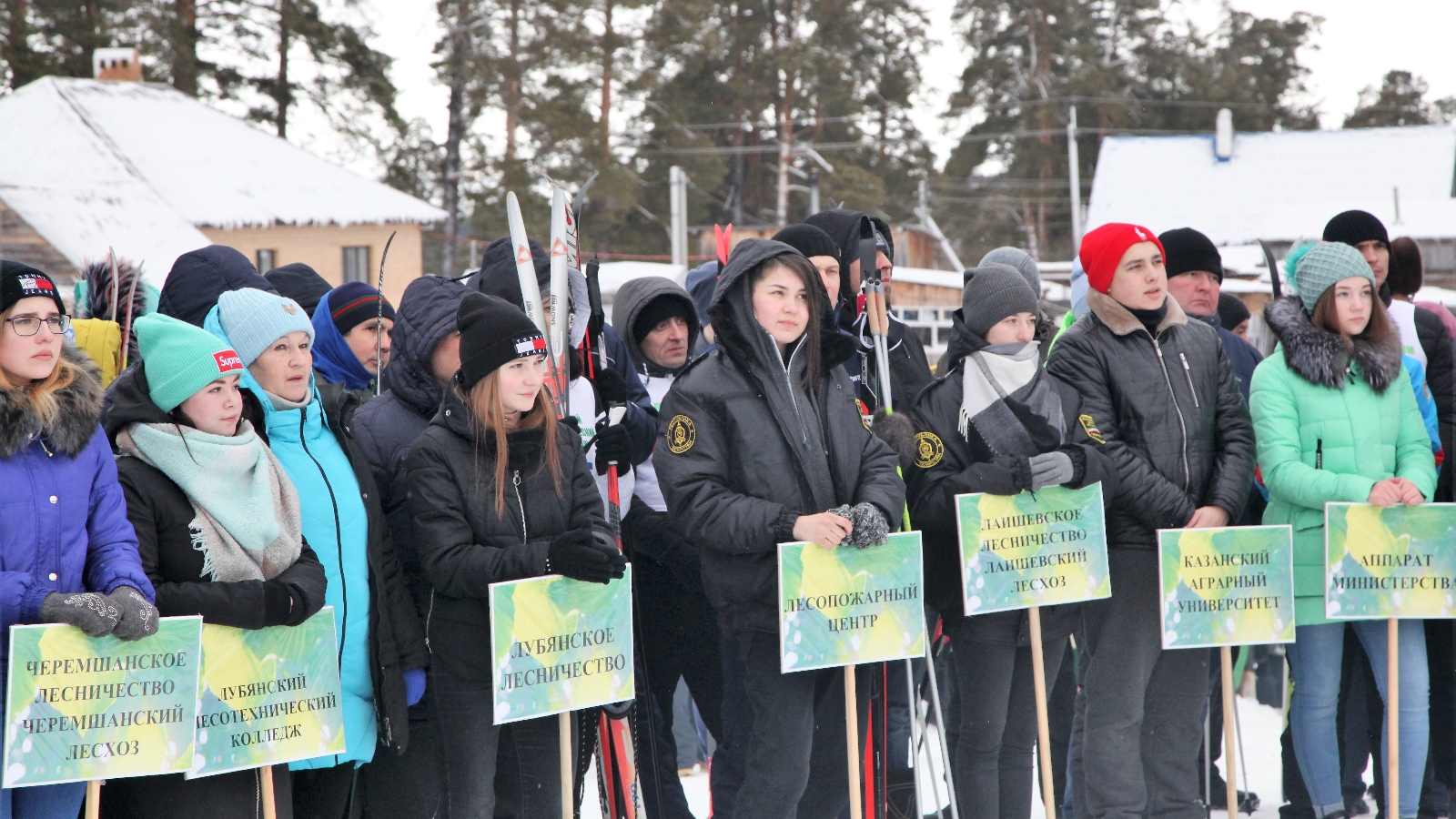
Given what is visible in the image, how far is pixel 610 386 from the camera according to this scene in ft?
12.6

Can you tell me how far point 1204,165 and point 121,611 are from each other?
30110mm

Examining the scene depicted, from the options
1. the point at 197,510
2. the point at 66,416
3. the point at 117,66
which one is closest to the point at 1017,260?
the point at 197,510

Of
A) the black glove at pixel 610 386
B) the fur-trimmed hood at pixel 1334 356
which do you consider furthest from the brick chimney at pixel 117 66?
the fur-trimmed hood at pixel 1334 356

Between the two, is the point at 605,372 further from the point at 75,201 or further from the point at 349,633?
the point at 75,201

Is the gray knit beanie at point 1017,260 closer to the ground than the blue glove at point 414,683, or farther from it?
farther from it

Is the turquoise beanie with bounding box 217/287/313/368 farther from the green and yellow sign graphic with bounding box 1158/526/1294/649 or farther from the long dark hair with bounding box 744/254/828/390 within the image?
the green and yellow sign graphic with bounding box 1158/526/1294/649

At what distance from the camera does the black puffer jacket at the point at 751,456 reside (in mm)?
3410

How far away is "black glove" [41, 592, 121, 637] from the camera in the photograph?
2666 mm

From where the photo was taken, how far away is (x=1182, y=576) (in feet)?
12.8

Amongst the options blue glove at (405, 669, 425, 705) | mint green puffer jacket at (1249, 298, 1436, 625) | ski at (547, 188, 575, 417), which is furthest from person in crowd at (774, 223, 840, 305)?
blue glove at (405, 669, 425, 705)

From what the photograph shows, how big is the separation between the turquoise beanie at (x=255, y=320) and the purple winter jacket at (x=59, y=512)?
464 millimetres

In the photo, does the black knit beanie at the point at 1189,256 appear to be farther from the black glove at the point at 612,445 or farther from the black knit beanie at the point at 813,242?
the black glove at the point at 612,445

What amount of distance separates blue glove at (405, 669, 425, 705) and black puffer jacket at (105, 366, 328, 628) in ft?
1.32

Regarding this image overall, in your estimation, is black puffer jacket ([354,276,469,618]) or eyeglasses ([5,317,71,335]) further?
black puffer jacket ([354,276,469,618])
